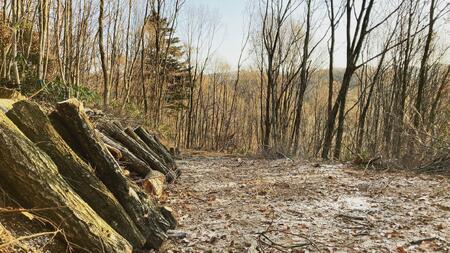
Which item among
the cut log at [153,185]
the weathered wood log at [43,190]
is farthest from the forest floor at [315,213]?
the weathered wood log at [43,190]

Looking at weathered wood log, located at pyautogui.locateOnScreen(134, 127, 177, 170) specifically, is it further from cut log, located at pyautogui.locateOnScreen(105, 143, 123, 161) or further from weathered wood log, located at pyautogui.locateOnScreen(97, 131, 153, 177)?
cut log, located at pyautogui.locateOnScreen(105, 143, 123, 161)

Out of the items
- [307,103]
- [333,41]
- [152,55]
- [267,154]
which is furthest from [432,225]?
[307,103]

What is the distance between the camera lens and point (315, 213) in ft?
14.0

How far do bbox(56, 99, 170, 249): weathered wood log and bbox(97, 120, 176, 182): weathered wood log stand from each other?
2423 millimetres

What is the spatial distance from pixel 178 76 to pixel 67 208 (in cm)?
2140


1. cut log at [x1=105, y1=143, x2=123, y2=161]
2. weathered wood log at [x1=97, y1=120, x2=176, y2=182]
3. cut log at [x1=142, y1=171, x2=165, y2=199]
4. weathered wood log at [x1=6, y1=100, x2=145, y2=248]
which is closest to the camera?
weathered wood log at [x1=6, y1=100, x2=145, y2=248]

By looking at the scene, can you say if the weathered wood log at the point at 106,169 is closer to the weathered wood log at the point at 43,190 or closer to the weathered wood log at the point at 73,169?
the weathered wood log at the point at 73,169

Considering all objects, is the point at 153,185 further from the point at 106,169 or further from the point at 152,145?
the point at 152,145

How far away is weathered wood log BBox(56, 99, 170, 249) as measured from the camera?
331 centimetres

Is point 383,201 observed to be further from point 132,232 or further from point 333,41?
point 333,41

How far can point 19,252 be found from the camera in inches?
81.7

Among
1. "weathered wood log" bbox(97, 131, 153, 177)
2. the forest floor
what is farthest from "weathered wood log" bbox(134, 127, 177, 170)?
"weathered wood log" bbox(97, 131, 153, 177)

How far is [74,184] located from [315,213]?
2.82m

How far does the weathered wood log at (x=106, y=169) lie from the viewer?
10.9 ft
